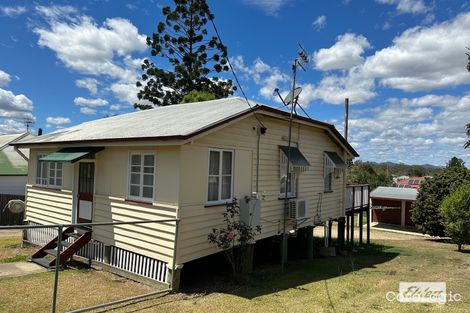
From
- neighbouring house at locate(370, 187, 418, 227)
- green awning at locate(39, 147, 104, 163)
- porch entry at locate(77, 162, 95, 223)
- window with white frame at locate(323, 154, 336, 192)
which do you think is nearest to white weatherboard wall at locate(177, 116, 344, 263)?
window with white frame at locate(323, 154, 336, 192)

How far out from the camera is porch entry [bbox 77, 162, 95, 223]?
10391 mm

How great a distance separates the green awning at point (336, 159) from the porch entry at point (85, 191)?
855 cm

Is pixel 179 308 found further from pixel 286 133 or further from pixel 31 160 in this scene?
pixel 31 160

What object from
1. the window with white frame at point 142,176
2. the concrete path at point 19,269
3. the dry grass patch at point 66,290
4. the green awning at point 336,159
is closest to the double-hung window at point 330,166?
the green awning at point 336,159

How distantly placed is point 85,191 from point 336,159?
30.7 ft

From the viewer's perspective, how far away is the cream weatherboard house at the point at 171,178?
8273mm

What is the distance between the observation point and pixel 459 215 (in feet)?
53.3

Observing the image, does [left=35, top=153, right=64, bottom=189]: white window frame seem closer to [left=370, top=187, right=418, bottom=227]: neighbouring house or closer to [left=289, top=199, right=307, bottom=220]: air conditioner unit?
[left=289, top=199, right=307, bottom=220]: air conditioner unit

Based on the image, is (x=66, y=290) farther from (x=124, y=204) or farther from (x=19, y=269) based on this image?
(x=19, y=269)

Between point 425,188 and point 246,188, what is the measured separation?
Result: 55.8 feet

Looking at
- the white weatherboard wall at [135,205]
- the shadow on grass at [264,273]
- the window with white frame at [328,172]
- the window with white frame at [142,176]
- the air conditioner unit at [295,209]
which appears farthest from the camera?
the window with white frame at [328,172]

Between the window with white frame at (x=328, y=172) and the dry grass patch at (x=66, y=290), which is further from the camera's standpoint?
the window with white frame at (x=328, y=172)

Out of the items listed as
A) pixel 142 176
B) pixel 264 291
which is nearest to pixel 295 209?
pixel 264 291

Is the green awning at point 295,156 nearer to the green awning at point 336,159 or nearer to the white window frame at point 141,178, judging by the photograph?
the green awning at point 336,159
